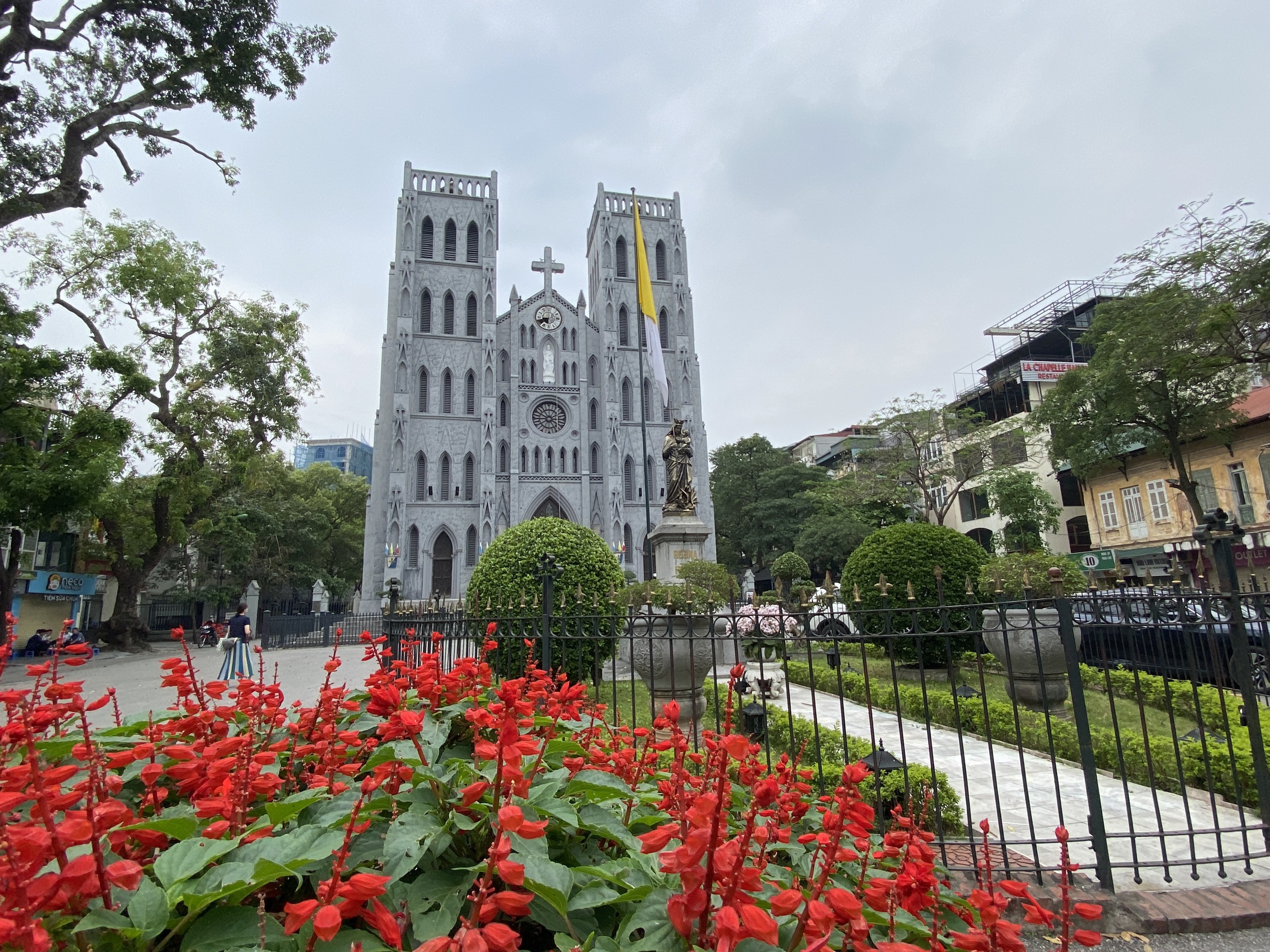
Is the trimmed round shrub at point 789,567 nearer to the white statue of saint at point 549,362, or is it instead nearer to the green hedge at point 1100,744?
the green hedge at point 1100,744

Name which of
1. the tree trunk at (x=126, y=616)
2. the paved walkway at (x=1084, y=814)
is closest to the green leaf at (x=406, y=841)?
the paved walkway at (x=1084, y=814)

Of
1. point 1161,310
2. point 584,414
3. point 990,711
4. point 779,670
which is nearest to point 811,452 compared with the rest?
point 584,414

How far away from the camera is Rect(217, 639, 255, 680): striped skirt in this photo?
944 centimetres

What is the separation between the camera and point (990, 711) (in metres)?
6.83

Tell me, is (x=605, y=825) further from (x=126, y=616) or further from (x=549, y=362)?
(x=549, y=362)

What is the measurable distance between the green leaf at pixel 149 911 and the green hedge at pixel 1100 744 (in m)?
2.99

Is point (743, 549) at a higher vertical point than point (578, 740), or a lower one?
higher

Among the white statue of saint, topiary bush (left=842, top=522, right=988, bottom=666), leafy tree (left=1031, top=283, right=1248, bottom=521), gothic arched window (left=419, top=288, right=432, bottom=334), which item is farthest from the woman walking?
the white statue of saint

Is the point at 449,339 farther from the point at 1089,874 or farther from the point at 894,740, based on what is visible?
the point at 1089,874

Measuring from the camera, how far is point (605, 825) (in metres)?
1.61

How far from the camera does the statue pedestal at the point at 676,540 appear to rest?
41.5ft

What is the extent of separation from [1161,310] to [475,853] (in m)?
21.2

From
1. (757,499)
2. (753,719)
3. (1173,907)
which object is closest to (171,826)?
(1173,907)

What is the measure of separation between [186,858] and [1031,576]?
9.32m
